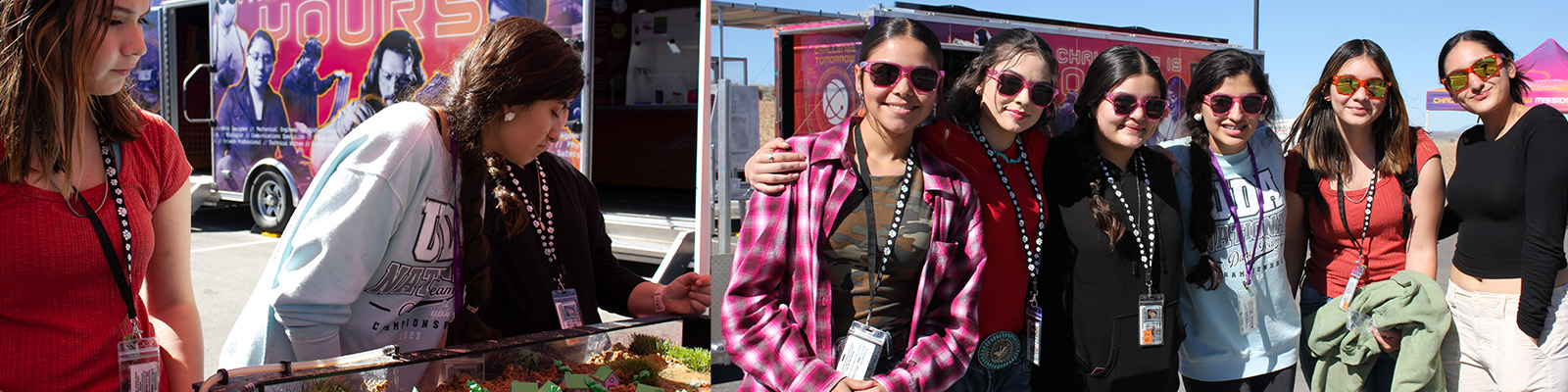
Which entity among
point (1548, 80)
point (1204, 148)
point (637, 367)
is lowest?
point (637, 367)

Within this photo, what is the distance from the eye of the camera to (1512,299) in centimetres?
273

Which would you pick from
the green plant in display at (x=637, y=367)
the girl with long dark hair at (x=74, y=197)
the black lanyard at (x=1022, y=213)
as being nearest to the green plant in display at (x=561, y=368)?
the green plant in display at (x=637, y=367)

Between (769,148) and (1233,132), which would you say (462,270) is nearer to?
(769,148)

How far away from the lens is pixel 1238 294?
2.52 meters

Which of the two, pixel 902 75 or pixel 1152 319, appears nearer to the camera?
pixel 902 75

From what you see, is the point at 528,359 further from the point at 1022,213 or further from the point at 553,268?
the point at 1022,213

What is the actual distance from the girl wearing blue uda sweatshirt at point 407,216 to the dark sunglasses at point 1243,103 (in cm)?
163

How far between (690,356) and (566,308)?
30 cm

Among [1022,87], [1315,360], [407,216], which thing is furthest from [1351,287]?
[407,216]

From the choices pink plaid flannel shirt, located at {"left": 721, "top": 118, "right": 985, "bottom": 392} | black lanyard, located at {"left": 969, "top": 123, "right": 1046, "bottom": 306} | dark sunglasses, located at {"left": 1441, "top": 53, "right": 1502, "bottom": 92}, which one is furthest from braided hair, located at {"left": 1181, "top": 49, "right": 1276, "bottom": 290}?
pink plaid flannel shirt, located at {"left": 721, "top": 118, "right": 985, "bottom": 392}

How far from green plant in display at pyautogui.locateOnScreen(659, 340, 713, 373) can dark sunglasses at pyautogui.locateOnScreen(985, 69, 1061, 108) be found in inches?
34.4

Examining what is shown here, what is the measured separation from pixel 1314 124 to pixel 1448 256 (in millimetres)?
7822

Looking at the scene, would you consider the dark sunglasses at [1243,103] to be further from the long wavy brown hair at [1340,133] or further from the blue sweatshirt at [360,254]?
the blue sweatshirt at [360,254]

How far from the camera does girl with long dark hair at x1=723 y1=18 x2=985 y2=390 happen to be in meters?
1.94
